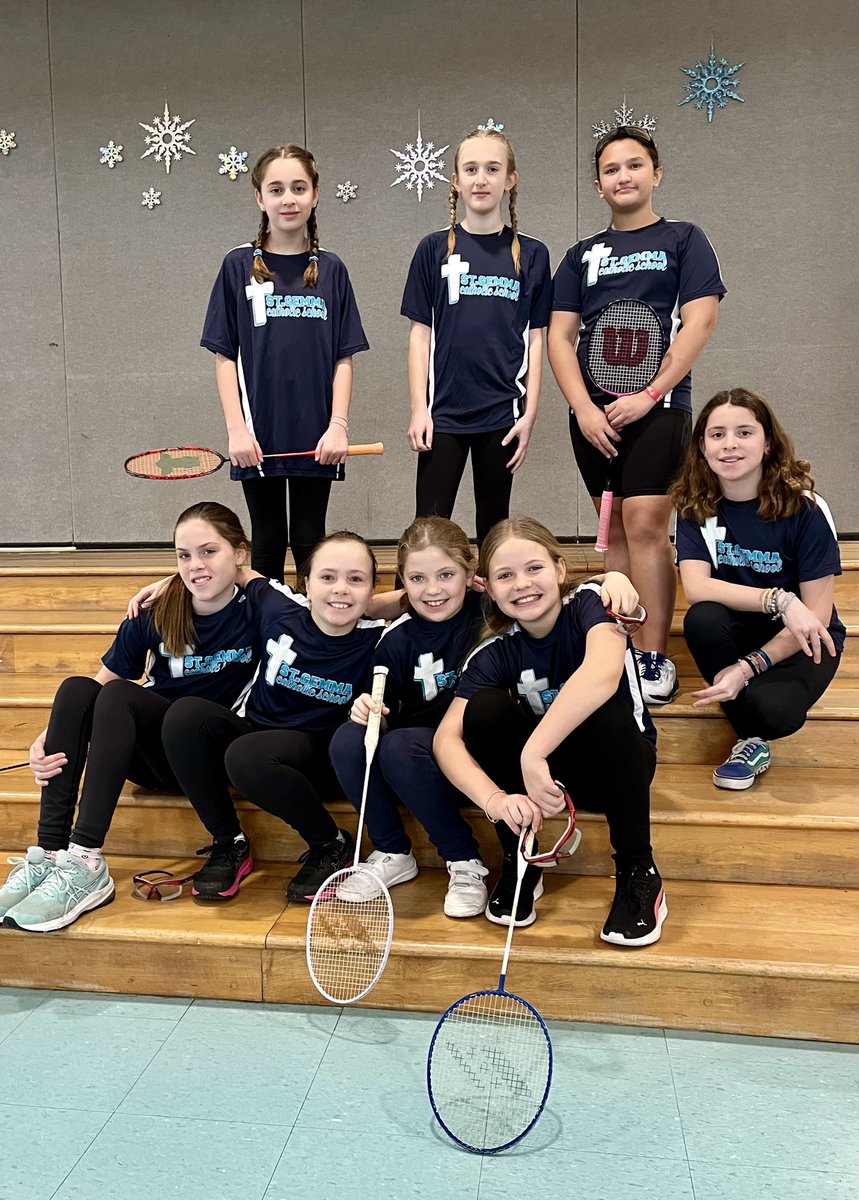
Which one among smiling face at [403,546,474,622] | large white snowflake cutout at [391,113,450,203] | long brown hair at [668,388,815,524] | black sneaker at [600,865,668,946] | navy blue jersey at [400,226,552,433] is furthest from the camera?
large white snowflake cutout at [391,113,450,203]

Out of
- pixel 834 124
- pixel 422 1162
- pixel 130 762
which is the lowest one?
pixel 422 1162

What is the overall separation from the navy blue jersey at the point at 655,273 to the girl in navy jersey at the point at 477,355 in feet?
0.64

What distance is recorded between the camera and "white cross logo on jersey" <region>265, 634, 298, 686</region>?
105 inches

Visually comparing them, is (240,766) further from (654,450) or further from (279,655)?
(654,450)

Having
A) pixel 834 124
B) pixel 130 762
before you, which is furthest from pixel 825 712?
pixel 834 124

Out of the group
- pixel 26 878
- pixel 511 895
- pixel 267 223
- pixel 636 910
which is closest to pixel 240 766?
pixel 26 878

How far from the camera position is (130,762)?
8.37 ft

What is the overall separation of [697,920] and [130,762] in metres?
1.48

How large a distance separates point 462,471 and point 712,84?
3554 mm

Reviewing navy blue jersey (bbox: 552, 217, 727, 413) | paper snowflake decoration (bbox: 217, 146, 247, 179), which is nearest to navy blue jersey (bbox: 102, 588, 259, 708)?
navy blue jersey (bbox: 552, 217, 727, 413)

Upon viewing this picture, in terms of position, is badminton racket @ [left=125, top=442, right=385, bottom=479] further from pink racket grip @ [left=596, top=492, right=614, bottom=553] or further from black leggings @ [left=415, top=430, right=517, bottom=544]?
pink racket grip @ [left=596, top=492, right=614, bottom=553]

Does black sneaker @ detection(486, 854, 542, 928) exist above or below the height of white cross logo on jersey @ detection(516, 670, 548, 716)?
below

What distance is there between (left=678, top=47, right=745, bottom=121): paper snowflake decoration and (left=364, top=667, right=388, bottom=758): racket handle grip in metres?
4.40

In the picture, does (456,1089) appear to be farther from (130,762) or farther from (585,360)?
(585,360)
